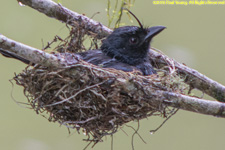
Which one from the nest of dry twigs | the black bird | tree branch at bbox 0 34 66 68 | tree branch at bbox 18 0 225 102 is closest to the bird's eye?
the black bird

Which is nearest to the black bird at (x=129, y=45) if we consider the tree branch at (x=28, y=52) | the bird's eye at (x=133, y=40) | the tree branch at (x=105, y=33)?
the bird's eye at (x=133, y=40)

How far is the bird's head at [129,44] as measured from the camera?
18.2ft

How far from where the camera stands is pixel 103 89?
4387 mm

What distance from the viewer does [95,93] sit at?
426cm

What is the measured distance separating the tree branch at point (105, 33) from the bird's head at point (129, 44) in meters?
0.29

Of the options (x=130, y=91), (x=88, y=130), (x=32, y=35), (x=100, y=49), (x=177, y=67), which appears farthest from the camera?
(x=32, y=35)

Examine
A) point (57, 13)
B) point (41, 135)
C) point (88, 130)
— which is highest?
point (57, 13)

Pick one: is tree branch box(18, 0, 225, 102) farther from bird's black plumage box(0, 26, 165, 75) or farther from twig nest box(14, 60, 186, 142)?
twig nest box(14, 60, 186, 142)

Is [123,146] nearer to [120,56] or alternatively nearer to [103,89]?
[120,56]

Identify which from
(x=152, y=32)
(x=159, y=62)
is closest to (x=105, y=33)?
(x=152, y=32)

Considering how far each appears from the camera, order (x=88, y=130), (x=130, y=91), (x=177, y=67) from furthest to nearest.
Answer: (x=177, y=67)
(x=88, y=130)
(x=130, y=91)

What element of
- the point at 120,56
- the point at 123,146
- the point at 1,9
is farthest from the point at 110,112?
the point at 1,9

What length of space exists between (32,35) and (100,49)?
1991mm

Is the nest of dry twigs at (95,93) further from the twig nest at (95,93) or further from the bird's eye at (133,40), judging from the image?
the bird's eye at (133,40)
